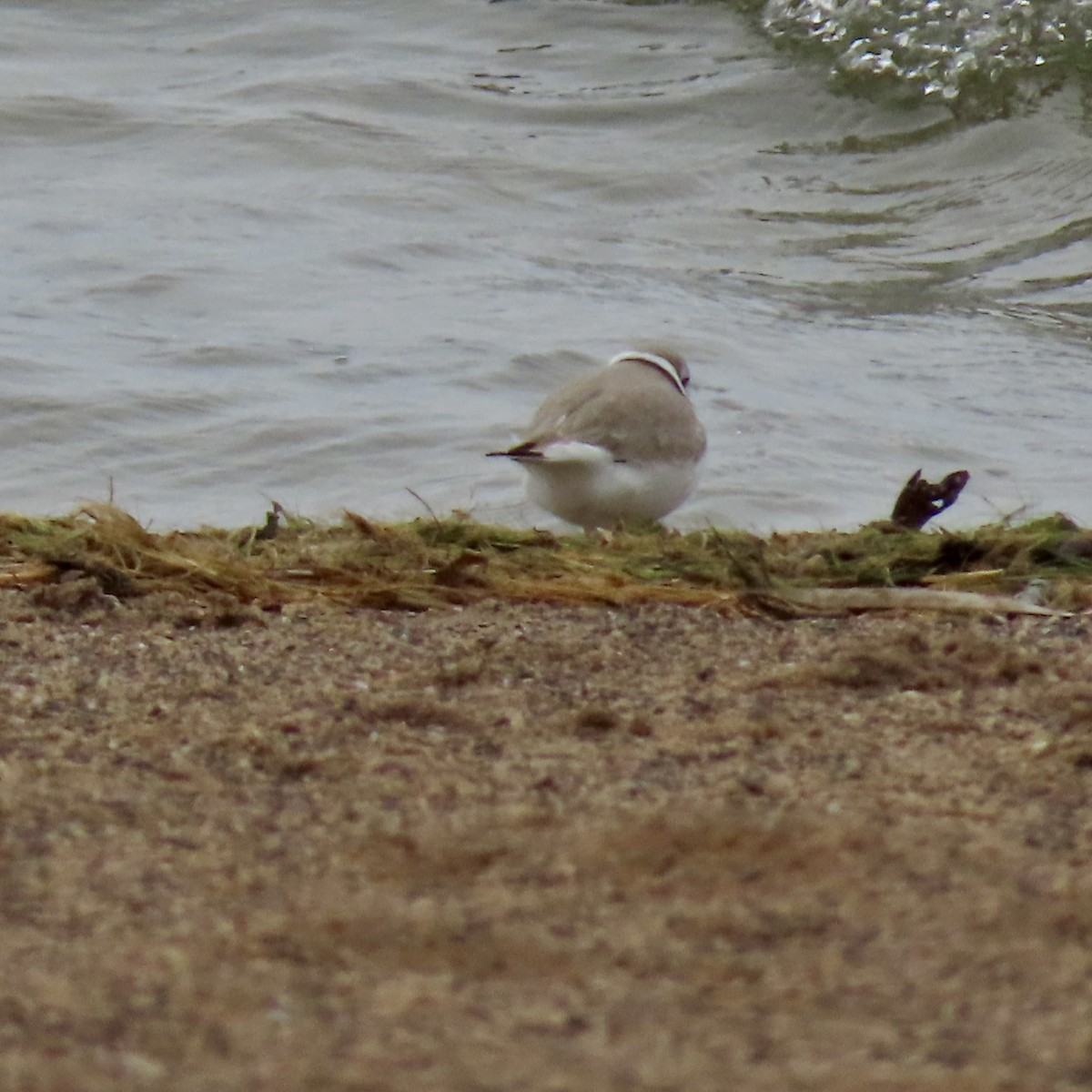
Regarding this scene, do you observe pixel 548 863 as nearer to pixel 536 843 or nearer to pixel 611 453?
pixel 536 843

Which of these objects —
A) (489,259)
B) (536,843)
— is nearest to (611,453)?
(536,843)

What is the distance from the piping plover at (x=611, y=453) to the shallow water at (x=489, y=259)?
0.61 metres

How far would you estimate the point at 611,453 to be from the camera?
18.7ft

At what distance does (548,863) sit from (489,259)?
7.46 m

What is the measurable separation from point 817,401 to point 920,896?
5904mm

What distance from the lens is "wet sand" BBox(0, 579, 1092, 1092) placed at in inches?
71.6

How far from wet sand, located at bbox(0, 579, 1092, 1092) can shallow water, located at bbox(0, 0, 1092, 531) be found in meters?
3.06

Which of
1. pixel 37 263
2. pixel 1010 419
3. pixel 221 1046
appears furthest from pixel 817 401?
pixel 221 1046

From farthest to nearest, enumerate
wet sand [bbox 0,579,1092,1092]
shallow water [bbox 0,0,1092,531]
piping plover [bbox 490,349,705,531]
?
1. shallow water [bbox 0,0,1092,531]
2. piping plover [bbox 490,349,705,531]
3. wet sand [bbox 0,579,1092,1092]

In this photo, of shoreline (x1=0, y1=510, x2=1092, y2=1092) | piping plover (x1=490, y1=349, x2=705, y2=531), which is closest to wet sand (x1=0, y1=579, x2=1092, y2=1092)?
shoreline (x1=0, y1=510, x2=1092, y2=1092)

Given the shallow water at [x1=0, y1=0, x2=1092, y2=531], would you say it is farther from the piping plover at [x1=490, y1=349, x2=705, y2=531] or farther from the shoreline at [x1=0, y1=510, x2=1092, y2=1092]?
the shoreline at [x1=0, y1=510, x2=1092, y2=1092]

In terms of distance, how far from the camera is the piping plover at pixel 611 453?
566 cm

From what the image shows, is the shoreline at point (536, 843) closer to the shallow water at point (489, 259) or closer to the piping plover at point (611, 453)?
the piping plover at point (611, 453)

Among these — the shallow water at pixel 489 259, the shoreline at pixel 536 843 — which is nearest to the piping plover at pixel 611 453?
the shallow water at pixel 489 259
